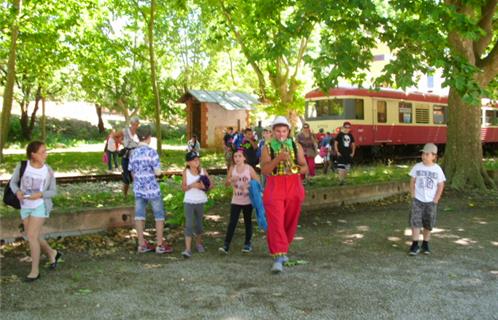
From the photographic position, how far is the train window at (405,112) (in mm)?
24094

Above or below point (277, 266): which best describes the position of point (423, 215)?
above

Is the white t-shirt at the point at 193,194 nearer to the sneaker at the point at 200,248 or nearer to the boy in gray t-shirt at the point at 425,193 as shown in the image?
the sneaker at the point at 200,248

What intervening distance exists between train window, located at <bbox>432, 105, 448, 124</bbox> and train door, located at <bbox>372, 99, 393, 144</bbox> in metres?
3.84

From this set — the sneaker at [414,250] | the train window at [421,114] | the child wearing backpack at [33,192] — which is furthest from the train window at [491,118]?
the child wearing backpack at [33,192]

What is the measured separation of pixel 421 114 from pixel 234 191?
20.0 metres

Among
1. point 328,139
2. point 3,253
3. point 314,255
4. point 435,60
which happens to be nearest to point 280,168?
point 314,255

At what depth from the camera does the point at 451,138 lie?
46.5 feet

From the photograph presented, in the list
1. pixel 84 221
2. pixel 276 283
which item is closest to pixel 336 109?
pixel 84 221

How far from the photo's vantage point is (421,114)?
2536 cm

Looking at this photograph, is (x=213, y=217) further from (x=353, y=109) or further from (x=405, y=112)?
(x=405, y=112)

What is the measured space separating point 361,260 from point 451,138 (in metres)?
8.33

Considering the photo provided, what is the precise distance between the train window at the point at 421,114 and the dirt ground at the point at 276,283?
17.3 meters

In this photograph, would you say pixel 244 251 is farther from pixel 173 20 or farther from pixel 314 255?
pixel 173 20

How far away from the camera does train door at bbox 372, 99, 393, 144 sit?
899 inches
